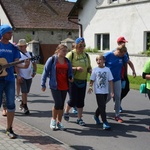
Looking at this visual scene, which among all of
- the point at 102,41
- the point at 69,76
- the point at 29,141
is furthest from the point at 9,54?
the point at 102,41

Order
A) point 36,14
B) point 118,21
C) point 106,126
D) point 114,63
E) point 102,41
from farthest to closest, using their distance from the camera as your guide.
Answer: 1. point 36,14
2. point 102,41
3. point 118,21
4. point 114,63
5. point 106,126

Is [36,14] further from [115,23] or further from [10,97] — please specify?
[10,97]

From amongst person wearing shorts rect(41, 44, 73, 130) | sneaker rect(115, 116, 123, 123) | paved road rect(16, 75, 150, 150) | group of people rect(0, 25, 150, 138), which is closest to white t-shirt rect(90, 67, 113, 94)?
group of people rect(0, 25, 150, 138)

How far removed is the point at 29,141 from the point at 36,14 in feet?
102

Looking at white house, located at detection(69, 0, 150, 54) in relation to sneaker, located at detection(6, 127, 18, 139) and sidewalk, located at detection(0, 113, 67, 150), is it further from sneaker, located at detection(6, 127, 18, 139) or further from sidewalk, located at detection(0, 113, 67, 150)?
sneaker, located at detection(6, 127, 18, 139)

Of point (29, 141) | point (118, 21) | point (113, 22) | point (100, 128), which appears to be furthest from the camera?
point (113, 22)

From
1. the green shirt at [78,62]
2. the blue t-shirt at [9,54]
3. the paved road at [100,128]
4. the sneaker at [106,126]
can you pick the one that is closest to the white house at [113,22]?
the paved road at [100,128]

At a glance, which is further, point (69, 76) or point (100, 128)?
point (100, 128)

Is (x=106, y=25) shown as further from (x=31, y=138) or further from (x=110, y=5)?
(x=31, y=138)

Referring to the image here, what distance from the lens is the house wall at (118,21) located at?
62.1 ft

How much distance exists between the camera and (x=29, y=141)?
5988mm

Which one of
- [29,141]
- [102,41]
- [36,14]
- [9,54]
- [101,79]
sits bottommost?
[29,141]

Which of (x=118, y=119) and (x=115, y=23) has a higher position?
(x=115, y=23)

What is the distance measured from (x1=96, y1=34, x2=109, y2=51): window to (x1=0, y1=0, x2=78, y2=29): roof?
1314cm
